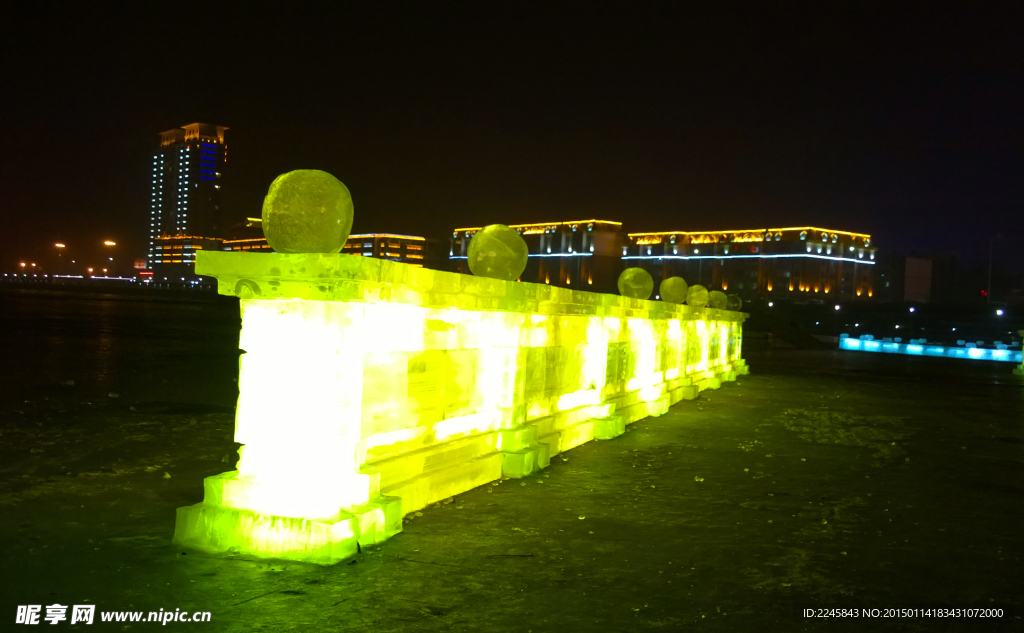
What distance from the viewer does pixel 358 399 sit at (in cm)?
528

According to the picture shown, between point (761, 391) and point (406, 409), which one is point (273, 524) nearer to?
point (406, 409)

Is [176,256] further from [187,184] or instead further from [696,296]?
[696,296]

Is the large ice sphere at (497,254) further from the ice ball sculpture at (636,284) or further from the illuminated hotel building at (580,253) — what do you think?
the illuminated hotel building at (580,253)

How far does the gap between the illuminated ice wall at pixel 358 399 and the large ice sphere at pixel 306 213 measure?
0.15 metres

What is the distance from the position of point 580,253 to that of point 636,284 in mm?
108467

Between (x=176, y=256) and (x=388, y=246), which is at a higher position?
(x=388, y=246)

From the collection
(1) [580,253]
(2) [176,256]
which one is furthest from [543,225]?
(2) [176,256]

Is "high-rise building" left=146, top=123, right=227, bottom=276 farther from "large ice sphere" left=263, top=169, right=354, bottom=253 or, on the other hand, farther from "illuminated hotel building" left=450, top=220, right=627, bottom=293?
"large ice sphere" left=263, top=169, right=354, bottom=253

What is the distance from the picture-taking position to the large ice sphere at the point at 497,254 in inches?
298

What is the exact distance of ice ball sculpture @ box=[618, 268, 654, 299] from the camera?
1336cm

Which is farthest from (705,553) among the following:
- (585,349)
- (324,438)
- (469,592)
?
(585,349)

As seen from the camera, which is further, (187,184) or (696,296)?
(187,184)

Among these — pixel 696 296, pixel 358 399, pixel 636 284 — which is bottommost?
pixel 358 399

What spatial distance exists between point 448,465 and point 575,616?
266 centimetres
